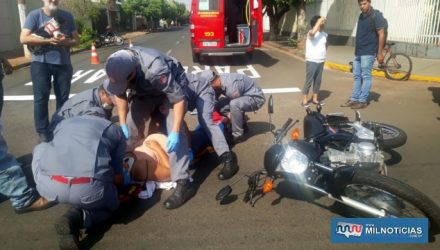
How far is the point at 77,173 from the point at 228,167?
5.39ft

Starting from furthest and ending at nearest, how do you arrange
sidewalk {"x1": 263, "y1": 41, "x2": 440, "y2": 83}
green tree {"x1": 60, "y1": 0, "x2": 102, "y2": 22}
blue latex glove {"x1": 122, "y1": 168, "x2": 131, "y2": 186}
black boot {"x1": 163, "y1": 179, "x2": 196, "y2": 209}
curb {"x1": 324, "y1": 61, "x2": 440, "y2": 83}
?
green tree {"x1": 60, "y1": 0, "x2": 102, "y2": 22} → sidewalk {"x1": 263, "y1": 41, "x2": 440, "y2": 83} → curb {"x1": 324, "y1": 61, "x2": 440, "y2": 83} → blue latex glove {"x1": 122, "y1": 168, "x2": 131, "y2": 186} → black boot {"x1": 163, "y1": 179, "x2": 196, "y2": 209}

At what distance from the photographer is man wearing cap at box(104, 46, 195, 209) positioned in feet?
9.82

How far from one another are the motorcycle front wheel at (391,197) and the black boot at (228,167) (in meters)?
1.35

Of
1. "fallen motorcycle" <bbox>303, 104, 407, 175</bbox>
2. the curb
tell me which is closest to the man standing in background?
"fallen motorcycle" <bbox>303, 104, 407, 175</bbox>

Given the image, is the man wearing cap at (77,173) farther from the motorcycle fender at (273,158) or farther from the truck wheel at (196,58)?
the truck wheel at (196,58)

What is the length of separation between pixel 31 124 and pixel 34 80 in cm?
171

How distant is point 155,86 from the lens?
10.6ft

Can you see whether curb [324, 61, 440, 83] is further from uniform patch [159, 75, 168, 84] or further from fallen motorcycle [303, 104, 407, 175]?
uniform patch [159, 75, 168, 84]

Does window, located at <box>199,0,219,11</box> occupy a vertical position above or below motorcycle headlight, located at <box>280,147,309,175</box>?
above

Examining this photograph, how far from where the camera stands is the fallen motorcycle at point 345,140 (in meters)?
2.86

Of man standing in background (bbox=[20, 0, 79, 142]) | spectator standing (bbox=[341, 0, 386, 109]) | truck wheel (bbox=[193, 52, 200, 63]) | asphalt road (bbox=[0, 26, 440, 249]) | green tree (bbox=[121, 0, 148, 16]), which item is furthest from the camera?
green tree (bbox=[121, 0, 148, 16])

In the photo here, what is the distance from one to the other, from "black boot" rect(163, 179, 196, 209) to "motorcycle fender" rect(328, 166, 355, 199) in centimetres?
131

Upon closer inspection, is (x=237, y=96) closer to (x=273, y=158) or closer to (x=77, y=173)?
(x=273, y=158)

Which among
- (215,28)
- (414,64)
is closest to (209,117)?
(215,28)
